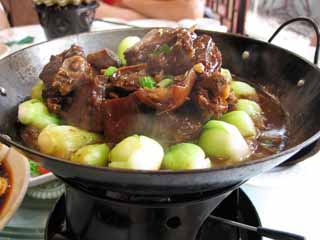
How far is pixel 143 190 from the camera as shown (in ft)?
3.15

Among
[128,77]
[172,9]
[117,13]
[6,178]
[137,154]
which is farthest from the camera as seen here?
[117,13]

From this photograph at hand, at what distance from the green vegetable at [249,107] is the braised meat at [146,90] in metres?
0.05

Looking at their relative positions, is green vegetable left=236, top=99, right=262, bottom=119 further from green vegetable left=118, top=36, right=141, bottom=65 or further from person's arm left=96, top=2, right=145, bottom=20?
person's arm left=96, top=2, right=145, bottom=20

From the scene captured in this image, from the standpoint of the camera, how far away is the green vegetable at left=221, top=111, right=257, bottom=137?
4.23 ft

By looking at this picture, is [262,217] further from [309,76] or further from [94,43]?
[94,43]

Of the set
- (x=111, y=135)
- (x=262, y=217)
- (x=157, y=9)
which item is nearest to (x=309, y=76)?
(x=262, y=217)

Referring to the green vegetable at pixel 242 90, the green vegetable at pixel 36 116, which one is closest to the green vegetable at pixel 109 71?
the green vegetable at pixel 36 116

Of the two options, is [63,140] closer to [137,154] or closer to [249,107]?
[137,154]

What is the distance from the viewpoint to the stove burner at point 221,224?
1.31 metres

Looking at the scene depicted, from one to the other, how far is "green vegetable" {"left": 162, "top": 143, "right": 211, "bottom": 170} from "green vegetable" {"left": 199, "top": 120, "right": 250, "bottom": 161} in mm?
55

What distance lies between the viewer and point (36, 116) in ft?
4.24

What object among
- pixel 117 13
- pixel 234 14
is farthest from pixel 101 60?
pixel 234 14

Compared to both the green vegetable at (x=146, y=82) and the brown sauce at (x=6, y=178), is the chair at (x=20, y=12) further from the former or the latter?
the green vegetable at (x=146, y=82)

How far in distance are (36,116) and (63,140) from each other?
0.19 m
